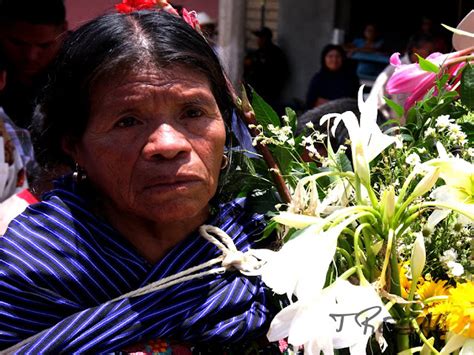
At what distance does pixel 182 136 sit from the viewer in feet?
4.90

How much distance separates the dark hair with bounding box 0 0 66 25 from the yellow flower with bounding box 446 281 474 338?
256cm

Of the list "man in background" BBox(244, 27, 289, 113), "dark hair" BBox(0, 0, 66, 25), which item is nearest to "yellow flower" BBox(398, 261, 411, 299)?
"dark hair" BBox(0, 0, 66, 25)

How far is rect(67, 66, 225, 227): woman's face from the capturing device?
147 cm

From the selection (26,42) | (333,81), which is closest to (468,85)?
(26,42)

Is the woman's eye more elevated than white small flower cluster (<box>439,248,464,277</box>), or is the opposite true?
the woman's eye

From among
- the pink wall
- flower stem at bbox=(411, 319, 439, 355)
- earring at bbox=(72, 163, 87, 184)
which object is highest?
earring at bbox=(72, 163, 87, 184)

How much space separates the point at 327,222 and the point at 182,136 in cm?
35

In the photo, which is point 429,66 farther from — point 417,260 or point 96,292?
point 96,292

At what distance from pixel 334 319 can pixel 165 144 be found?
44cm

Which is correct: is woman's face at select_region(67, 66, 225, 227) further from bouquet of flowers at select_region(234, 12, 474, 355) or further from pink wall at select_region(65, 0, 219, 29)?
pink wall at select_region(65, 0, 219, 29)

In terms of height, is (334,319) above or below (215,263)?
above

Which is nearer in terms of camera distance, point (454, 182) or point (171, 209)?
point (454, 182)

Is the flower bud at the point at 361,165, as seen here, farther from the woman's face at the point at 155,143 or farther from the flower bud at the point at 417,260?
the woman's face at the point at 155,143

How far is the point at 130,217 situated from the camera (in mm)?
1572
